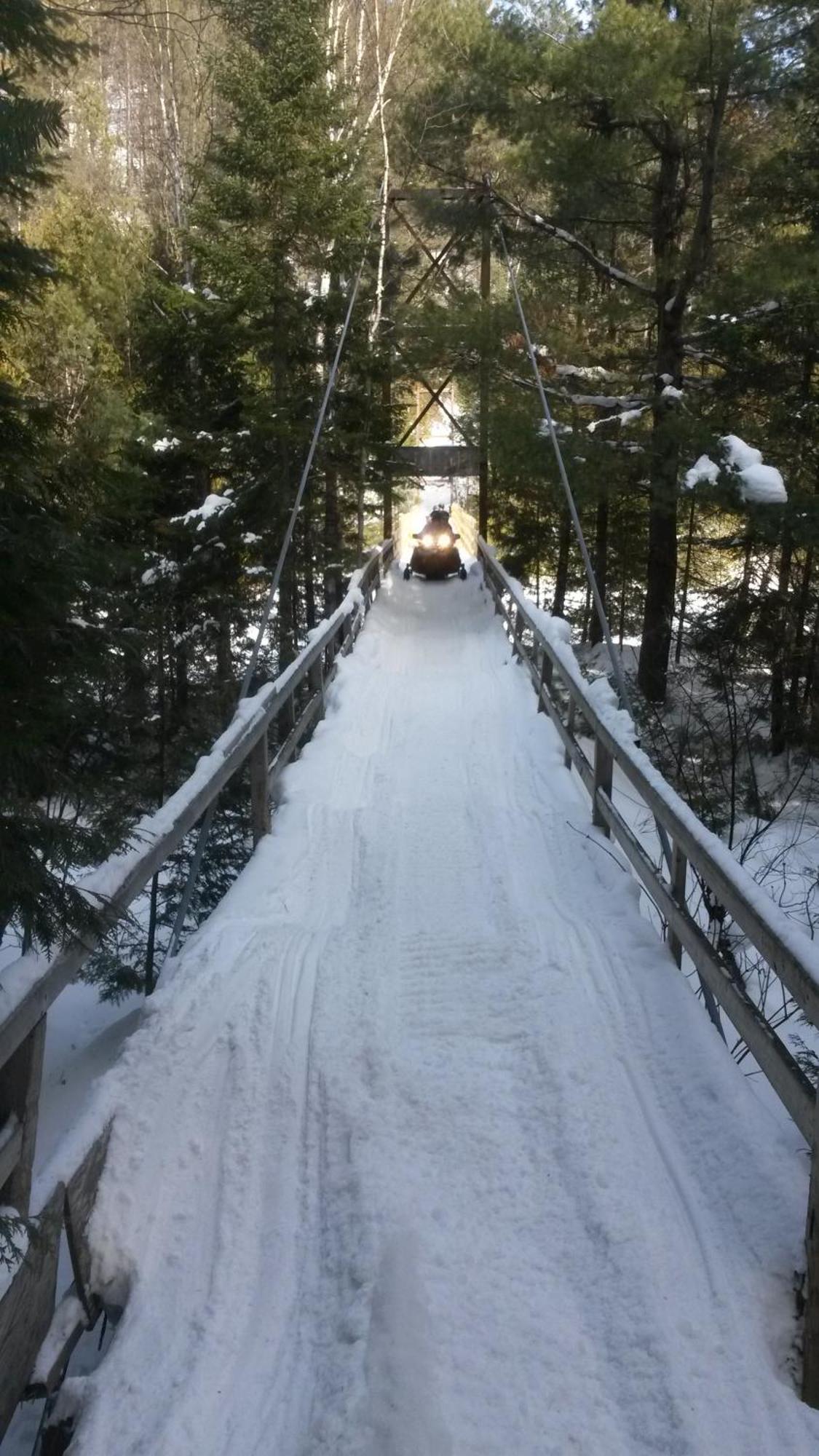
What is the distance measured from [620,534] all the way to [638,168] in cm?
1027

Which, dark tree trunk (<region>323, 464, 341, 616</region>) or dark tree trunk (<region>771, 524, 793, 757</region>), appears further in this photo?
dark tree trunk (<region>323, 464, 341, 616</region>)

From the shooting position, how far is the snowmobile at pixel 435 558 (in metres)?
22.5

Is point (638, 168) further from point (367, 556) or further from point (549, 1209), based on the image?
point (549, 1209)

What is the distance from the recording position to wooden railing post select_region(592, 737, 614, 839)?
626 cm

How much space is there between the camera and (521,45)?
12.8 metres

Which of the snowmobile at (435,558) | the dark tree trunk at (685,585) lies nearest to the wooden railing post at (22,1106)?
the dark tree trunk at (685,585)

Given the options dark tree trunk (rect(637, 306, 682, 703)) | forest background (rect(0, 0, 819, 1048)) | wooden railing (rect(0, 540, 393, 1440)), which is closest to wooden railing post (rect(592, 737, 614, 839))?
forest background (rect(0, 0, 819, 1048))

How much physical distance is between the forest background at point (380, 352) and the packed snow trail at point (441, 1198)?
3.74ft

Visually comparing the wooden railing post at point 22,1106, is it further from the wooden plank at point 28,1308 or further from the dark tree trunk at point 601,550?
the dark tree trunk at point 601,550

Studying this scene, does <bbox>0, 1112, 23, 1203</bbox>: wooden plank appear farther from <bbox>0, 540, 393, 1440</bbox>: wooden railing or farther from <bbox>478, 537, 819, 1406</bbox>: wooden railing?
<bbox>478, 537, 819, 1406</bbox>: wooden railing

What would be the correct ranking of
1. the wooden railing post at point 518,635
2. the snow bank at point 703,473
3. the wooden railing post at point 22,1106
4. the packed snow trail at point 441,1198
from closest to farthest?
the packed snow trail at point 441,1198 → the wooden railing post at point 22,1106 → the snow bank at point 703,473 → the wooden railing post at point 518,635

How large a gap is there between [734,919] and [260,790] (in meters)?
3.60

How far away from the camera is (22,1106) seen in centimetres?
264

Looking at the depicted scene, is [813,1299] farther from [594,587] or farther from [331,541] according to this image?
[331,541]
